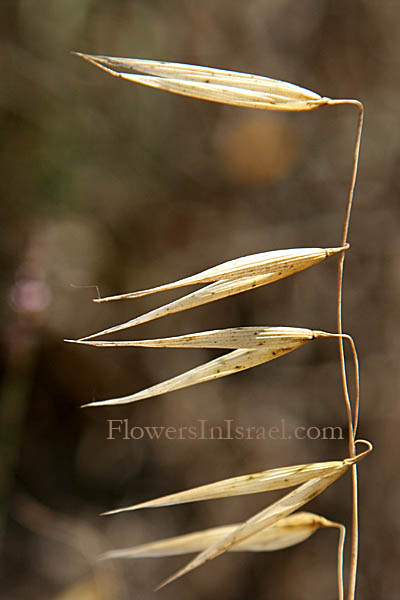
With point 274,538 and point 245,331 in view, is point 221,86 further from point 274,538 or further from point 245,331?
point 274,538

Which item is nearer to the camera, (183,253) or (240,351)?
(240,351)

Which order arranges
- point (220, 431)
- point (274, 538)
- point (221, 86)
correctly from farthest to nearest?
→ point (220, 431), point (274, 538), point (221, 86)

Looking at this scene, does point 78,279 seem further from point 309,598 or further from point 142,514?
point 309,598

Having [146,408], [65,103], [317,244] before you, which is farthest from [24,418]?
[317,244]

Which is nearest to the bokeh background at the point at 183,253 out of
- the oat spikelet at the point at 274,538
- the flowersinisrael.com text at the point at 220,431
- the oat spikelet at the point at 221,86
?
the flowersinisrael.com text at the point at 220,431

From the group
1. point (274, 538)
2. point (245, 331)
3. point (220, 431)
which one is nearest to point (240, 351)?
point (245, 331)
